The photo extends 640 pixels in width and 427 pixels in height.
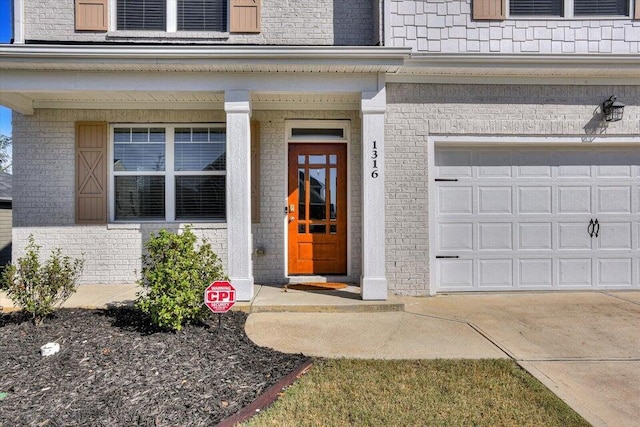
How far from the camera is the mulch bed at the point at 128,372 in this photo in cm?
265

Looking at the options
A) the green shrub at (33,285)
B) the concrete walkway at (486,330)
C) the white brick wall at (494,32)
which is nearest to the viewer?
the concrete walkway at (486,330)

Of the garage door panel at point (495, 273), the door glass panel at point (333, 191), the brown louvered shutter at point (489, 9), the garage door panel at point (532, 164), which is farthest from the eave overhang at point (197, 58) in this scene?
the garage door panel at point (495, 273)

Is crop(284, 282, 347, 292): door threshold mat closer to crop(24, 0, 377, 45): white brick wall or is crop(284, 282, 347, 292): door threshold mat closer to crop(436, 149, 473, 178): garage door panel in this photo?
crop(436, 149, 473, 178): garage door panel

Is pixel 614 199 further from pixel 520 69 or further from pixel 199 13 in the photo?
pixel 199 13

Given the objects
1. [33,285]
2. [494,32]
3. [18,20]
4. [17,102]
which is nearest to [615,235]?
[494,32]

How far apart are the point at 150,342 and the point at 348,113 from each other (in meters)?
4.71

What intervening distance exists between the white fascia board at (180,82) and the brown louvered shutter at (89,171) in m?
1.17

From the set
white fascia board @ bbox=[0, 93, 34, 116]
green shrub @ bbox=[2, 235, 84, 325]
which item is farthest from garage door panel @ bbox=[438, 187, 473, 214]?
white fascia board @ bbox=[0, 93, 34, 116]

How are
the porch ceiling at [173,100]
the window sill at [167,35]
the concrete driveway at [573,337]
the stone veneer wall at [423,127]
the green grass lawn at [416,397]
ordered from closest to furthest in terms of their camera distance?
the green grass lawn at [416,397]
the concrete driveway at [573,337]
the porch ceiling at [173,100]
the stone veneer wall at [423,127]
the window sill at [167,35]

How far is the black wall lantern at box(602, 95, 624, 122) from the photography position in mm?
5902

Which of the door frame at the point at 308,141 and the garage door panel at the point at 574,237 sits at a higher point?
the door frame at the point at 308,141

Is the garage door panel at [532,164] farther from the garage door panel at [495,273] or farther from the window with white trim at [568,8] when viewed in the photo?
the window with white trim at [568,8]

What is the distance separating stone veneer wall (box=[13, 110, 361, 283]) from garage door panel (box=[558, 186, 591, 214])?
10.9 feet

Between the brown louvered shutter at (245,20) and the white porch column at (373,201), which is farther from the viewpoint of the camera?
the brown louvered shutter at (245,20)
